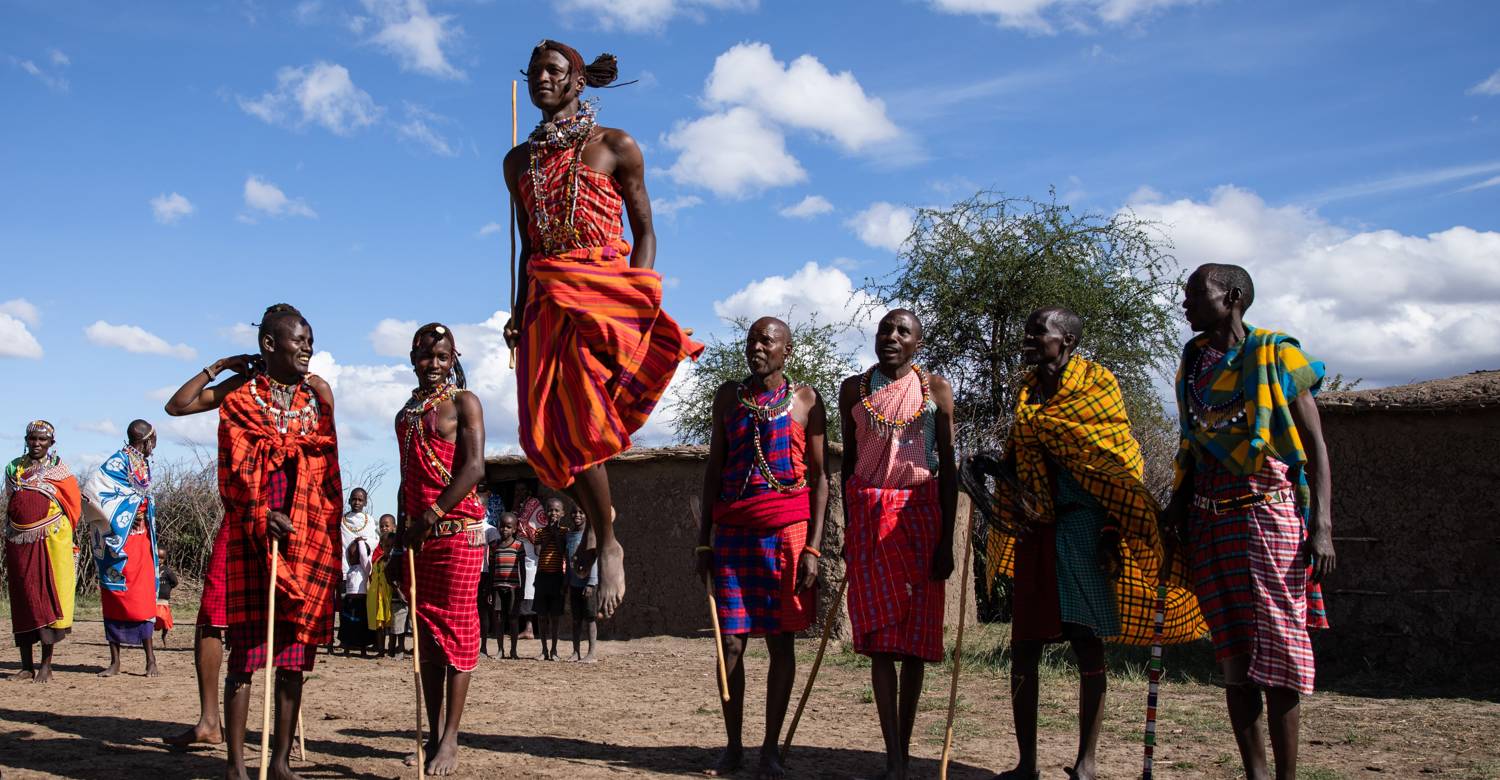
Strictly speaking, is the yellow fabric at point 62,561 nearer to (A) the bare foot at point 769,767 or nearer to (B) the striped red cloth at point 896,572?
(A) the bare foot at point 769,767

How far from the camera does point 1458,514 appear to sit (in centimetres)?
916

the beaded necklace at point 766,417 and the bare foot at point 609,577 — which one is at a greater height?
the beaded necklace at point 766,417

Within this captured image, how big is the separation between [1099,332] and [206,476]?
15.4 meters

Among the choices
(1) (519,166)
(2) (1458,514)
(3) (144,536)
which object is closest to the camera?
(1) (519,166)

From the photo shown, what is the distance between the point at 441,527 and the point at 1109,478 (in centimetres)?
307

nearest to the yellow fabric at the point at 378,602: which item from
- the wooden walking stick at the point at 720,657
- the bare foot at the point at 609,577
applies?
the wooden walking stick at the point at 720,657

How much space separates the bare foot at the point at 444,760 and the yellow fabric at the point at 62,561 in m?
5.40

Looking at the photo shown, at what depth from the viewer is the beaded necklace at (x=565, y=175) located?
4.36m

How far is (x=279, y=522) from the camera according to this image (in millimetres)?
5254

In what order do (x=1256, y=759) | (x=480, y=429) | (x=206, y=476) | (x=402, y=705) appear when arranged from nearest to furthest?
(x=1256, y=759), (x=480, y=429), (x=402, y=705), (x=206, y=476)

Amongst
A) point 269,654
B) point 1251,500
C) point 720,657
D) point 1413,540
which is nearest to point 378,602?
point 720,657

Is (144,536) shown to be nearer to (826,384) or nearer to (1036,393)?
(1036,393)

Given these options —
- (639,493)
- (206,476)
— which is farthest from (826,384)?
(206,476)

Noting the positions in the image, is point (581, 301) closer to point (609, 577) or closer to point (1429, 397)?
point (609, 577)
